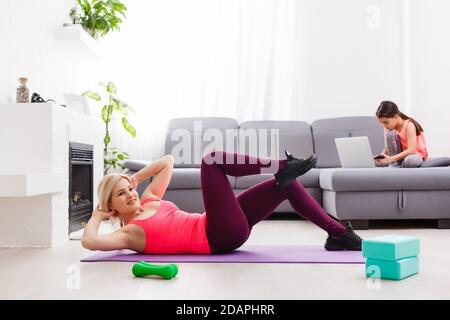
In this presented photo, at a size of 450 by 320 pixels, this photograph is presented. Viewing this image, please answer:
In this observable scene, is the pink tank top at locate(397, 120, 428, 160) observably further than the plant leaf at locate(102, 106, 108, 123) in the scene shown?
No

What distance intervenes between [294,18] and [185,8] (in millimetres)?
1254

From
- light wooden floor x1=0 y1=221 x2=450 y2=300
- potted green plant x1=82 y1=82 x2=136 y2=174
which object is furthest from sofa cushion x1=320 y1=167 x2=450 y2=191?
potted green plant x1=82 y1=82 x2=136 y2=174

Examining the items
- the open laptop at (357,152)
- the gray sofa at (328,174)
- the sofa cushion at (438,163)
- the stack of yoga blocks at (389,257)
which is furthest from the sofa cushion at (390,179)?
the stack of yoga blocks at (389,257)

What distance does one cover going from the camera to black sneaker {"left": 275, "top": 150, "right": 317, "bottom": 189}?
228cm

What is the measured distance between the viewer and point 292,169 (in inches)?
91.5

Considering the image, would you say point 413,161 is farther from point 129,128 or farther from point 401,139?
point 129,128

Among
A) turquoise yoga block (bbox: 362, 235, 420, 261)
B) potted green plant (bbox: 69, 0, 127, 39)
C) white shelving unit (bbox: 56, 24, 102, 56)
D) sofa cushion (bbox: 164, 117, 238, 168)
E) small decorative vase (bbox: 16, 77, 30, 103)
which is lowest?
turquoise yoga block (bbox: 362, 235, 420, 261)

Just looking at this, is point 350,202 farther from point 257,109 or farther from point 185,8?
point 185,8

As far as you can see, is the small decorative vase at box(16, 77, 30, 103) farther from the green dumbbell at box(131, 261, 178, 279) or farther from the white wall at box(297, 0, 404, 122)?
the white wall at box(297, 0, 404, 122)

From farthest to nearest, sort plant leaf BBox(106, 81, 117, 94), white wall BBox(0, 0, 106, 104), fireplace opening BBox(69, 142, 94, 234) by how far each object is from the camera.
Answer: plant leaf BBox(106, 81, 117, 94)
fireplace opening BBox(69, 142, 94, 234)
white wall BBox(0, 0, 106, 104)

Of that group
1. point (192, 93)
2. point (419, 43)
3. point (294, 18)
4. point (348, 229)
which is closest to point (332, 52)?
point (294, 18)

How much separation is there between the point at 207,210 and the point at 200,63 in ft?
12.1

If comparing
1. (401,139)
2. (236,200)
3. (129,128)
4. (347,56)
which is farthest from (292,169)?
(347,56)

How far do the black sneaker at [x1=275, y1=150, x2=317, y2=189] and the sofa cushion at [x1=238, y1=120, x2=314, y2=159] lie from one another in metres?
2.89
